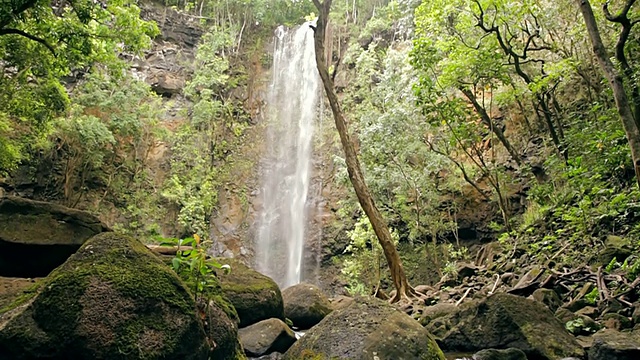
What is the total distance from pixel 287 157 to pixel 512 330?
20.7 meters

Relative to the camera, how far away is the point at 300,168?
24.6 metres

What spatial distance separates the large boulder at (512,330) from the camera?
4945 mm

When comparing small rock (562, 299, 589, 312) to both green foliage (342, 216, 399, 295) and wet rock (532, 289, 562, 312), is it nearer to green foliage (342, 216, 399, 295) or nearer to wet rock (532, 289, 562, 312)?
wet rock (532, 289, 562, 312)

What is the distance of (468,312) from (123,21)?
9.03 metres

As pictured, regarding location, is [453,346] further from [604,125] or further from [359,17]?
[359,17]

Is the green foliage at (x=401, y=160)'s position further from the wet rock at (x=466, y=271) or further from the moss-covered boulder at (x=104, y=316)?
A: the moss-covered boulder at (x=104, y=316)

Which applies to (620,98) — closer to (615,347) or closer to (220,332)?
(615,347)

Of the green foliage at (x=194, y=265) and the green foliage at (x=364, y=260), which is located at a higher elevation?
the green foliage at (x=194, y=265)

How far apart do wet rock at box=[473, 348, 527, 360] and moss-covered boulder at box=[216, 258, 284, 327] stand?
322 centimetres

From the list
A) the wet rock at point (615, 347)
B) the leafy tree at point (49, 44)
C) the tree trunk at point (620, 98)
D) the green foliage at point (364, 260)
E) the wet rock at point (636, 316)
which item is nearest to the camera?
the wet rock at point (615, 347)

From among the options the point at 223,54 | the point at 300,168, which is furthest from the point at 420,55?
the point at 223,54

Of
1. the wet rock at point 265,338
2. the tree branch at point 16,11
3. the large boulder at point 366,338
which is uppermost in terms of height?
the tree branch at point 16,11

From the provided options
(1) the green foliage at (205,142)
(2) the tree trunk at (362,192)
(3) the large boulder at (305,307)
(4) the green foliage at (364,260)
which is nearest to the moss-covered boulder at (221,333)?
(3) the large boulder at (305,307)

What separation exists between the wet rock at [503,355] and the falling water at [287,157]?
52.2ft
